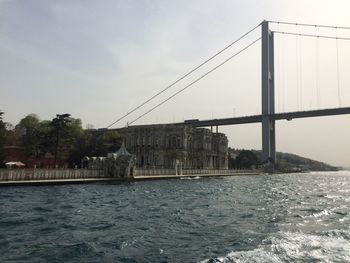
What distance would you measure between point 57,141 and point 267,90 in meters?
46.2

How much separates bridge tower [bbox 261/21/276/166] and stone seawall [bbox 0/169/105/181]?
51288 mm

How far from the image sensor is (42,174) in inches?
1665

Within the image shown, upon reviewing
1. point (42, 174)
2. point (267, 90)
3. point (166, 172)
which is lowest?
point (42, 174)

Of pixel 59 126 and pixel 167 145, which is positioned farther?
pixel 167 145

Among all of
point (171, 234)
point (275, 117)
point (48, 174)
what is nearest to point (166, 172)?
point (48, 174)

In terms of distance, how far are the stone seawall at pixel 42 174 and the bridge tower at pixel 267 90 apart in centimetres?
5129

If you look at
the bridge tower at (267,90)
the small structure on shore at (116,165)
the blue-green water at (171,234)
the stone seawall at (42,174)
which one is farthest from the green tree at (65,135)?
the blue-green water at (171,234)

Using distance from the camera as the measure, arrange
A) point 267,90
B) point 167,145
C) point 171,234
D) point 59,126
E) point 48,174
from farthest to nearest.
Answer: point 167,145
point 267,90
point 59,126
point 48,174
point 171,234

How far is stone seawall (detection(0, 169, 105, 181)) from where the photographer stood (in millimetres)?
38656

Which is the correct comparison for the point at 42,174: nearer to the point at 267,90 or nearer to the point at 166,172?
the point at 166,172

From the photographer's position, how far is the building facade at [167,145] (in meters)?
94.8

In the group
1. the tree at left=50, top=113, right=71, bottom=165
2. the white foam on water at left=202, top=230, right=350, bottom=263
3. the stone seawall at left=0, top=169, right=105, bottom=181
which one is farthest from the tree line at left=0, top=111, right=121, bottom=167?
the white foam on water at left=202, top=230, right=350, bottom=263

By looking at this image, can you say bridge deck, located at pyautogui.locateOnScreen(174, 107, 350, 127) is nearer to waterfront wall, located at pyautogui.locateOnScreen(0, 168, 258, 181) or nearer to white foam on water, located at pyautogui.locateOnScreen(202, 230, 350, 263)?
waterfront wall, located at pyautogui.locateOnScreen(0, 168, 258, 181)

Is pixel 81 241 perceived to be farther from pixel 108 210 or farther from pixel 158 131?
pixel 158 131
